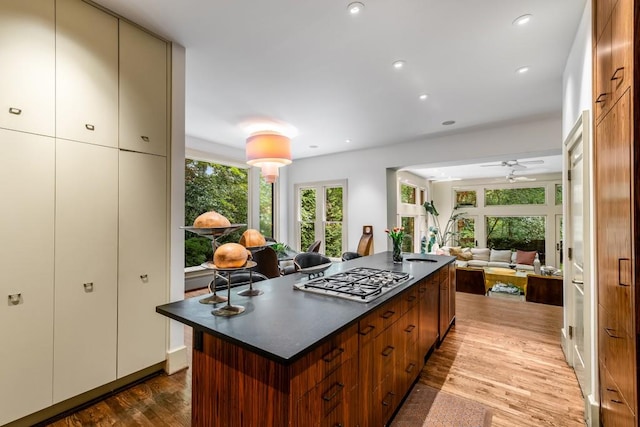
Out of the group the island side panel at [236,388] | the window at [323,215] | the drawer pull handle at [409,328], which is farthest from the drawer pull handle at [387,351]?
the window at [323,215]

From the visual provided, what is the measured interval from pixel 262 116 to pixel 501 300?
4.83m

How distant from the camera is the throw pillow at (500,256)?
350 inches

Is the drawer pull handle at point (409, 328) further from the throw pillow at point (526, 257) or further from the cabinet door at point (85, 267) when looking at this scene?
the throw pillow at point (526, 257)

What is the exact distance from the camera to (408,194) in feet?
29.5

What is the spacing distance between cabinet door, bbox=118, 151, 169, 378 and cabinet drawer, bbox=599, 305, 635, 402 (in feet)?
9.76

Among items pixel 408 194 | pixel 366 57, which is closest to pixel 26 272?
pixel 366 57

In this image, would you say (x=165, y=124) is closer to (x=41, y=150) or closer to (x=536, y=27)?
(x=41, y=150)

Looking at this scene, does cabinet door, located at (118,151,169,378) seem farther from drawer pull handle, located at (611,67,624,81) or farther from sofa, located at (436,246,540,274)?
sofa, located at (436,246,540,274)

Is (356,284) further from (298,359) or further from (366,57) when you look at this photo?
(366,57)

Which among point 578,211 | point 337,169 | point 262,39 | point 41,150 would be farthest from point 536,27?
point 337,169

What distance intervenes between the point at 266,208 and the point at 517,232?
8013mm

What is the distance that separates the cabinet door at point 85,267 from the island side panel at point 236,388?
1211mm

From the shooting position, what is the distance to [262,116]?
4.33 metres

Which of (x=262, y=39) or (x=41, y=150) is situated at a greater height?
(x=262, y=39)
